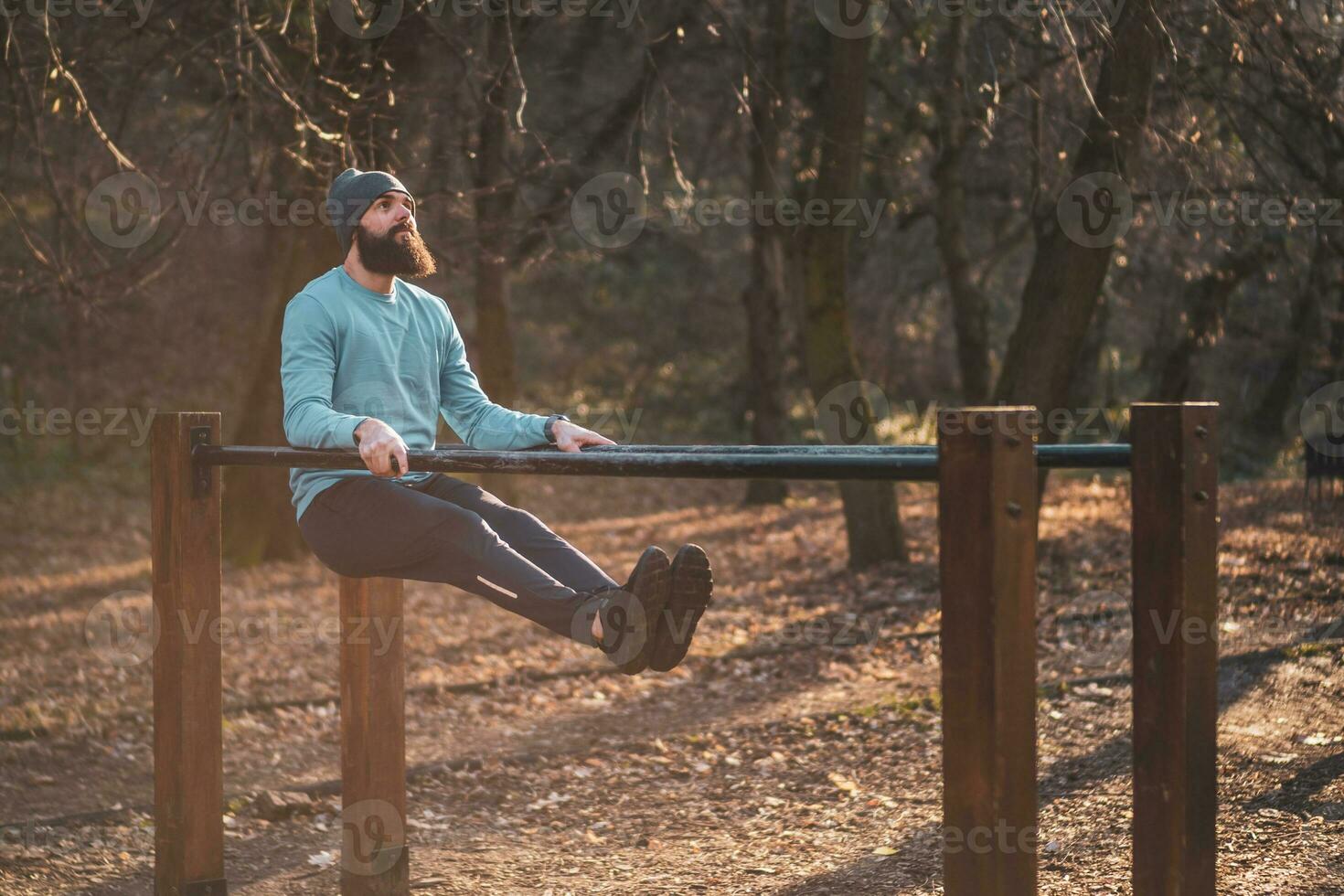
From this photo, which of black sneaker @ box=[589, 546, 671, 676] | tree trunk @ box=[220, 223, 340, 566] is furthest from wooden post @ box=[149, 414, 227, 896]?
tree trunk @ box=[220, 223, 340, 566]

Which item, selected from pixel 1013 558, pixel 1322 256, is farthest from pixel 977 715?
pixel 1322 256

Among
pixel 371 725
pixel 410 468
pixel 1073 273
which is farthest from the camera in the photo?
pixel 1073 273

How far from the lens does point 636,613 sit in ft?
10.5

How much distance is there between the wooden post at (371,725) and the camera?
13.3ft

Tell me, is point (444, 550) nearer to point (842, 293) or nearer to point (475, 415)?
point (475, 415)

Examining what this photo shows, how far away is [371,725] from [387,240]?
1.52m

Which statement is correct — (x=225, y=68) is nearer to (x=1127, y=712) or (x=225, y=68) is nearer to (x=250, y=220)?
(x=250, y=220)

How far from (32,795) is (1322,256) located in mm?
8666

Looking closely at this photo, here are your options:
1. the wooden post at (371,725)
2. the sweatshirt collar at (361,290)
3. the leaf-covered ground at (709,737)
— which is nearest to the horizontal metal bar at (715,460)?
the sweatshirt collar at (361,290)

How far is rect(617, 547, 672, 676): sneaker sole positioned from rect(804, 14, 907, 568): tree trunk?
615cm

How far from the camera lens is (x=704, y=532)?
13047 millimetres

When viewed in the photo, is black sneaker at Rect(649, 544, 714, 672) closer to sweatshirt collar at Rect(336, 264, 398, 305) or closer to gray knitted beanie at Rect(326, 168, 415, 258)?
sweatshirt collar at Rect(336, 264, 398, 305)

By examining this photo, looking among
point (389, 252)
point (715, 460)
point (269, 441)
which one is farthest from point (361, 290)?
point (269, 441)

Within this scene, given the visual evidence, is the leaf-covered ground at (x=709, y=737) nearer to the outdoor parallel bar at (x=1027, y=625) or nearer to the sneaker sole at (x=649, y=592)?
the sneaker sole at (x=649, y=592)
